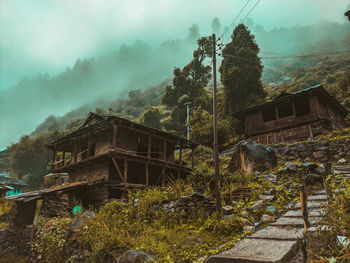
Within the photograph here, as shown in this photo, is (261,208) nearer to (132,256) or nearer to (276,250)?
(276,250)

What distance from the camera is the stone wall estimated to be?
48.2 ft

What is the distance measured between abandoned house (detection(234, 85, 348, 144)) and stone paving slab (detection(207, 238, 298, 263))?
19.0 m

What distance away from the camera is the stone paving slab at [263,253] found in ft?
11.4

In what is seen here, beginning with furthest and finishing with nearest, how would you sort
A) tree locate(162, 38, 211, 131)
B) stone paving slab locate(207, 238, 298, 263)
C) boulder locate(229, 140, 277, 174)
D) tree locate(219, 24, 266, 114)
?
1. tree locate(162, 38, 211, 131)
2. tree locate(219, 24, 266, 114)
3. boulder locate(229, 140, 277, 174)
4. stone paving slab locate(207, 238, 298, 263)

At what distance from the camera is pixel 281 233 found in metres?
4.87

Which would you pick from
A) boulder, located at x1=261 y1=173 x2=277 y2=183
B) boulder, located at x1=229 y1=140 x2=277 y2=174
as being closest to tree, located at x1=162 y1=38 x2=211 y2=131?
boulder, located at x1=229 y1=140 x2=277 y2=174

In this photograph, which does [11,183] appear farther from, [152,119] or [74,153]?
[152,119]

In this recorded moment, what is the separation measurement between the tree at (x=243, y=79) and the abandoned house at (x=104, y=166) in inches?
600

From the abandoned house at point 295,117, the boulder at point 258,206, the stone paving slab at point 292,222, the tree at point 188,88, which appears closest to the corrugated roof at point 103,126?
the abandoned house at point 295,117

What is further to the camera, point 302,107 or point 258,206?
point 302,107

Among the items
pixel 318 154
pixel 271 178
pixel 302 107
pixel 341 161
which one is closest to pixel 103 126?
pixel 271 178

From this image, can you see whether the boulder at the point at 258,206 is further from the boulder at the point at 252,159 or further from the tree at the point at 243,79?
the tree at the point at 243,79

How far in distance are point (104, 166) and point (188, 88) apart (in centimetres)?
2819

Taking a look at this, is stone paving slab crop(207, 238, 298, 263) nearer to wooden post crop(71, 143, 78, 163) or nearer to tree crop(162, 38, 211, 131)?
wooden post crop(71, 143, 78, 163)
